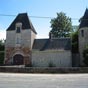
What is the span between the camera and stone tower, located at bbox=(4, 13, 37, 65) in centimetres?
4241

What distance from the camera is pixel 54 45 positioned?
42.3 meters

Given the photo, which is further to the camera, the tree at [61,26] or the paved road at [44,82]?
the tree at [61,26]

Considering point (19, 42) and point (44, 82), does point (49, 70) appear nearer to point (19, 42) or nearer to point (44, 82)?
point (44, 82)

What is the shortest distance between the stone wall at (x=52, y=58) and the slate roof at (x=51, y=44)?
1.29 meters

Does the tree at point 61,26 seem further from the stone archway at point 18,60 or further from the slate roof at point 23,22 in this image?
the stone archway at point 18,60

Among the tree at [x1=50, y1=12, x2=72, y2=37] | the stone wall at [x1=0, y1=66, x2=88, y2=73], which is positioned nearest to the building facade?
the stone wall at [x1=0, y1=66, x2=88, y2=73]

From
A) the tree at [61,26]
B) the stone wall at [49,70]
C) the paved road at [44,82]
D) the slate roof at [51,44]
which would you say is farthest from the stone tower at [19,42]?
the paved road at [44,82]

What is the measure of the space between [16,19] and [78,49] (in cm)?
1455

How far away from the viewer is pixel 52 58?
132 ft

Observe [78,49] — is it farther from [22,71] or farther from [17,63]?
[22,71]

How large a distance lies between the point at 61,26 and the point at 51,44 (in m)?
18.3

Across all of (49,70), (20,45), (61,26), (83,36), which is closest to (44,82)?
(49,70)

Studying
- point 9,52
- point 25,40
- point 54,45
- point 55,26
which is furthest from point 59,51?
point 55,26

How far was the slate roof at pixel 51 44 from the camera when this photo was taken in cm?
4150
